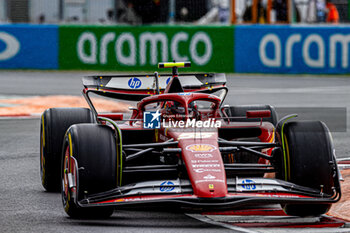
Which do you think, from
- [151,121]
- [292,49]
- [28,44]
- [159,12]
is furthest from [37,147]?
[159,12]

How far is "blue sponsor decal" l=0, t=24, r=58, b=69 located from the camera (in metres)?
25.4

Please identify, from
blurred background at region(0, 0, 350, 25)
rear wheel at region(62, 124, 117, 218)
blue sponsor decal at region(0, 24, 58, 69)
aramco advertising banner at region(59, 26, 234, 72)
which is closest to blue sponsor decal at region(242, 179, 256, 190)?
rear wheel at region(62, 124, 117, 218)

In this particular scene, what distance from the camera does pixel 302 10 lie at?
2877cm

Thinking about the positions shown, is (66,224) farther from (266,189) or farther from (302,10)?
(302,10)

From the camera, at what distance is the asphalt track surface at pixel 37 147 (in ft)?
22.4

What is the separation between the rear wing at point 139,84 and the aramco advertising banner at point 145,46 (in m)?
15.2

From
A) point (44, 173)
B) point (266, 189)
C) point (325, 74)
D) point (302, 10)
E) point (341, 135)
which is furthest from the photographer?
point (302, 10)

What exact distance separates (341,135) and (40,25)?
47.1ft

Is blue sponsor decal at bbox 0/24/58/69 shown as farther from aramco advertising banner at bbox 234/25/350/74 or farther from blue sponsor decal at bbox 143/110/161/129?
blue sponsor decal at bbox 143/110/161/129

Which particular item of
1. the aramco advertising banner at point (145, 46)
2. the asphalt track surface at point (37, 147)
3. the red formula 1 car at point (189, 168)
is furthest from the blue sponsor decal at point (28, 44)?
the red formula 1 car at point (189, 168)

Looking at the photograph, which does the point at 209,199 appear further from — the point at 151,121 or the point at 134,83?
the point at 134,83

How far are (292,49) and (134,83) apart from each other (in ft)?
50.7

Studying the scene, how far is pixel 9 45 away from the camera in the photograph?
1000 inches

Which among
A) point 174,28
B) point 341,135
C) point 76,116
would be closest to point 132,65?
point 174,28
